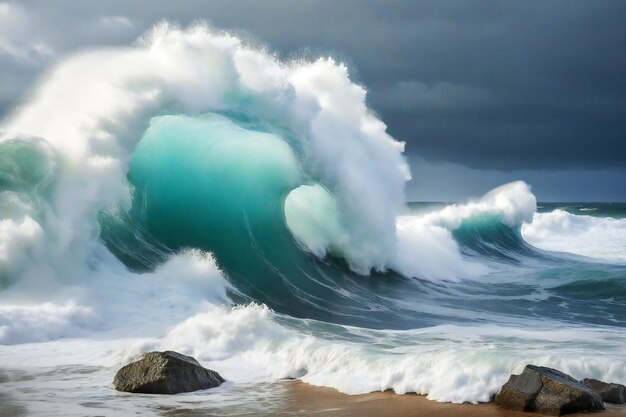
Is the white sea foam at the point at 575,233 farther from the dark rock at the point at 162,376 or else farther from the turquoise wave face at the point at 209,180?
the dark rock at the point at 162,376

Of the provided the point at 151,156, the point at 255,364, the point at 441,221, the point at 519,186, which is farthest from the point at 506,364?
the point at 519,186

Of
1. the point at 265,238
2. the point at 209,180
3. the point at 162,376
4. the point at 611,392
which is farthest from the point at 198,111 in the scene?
the point at 611,392

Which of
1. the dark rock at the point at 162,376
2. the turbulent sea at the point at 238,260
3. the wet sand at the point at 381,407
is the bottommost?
the wet sand at the point at 381,407

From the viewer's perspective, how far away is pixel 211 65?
48.4 ft

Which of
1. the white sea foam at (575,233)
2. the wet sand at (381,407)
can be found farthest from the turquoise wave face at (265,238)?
the white sea foam at (575,233)

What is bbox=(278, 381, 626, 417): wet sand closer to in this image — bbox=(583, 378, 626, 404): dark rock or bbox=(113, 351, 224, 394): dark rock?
bbox=(583, 378, 626, 404): dark rock

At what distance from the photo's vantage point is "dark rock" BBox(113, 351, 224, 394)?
603 centimetres

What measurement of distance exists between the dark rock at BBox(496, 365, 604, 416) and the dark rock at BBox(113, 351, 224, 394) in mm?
2430

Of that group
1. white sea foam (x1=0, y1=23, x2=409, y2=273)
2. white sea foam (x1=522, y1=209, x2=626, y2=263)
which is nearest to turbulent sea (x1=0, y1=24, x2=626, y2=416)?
white sea foam (x1=0, y1=23, x2=409, y2=273)

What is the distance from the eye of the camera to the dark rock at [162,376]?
237 inches

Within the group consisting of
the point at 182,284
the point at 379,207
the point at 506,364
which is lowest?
the point at 506,364

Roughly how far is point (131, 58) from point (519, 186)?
21.1 metres

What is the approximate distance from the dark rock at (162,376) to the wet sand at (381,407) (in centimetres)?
78

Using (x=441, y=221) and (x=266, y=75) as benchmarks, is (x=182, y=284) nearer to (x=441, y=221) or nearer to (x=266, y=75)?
(x=266, y=75)
